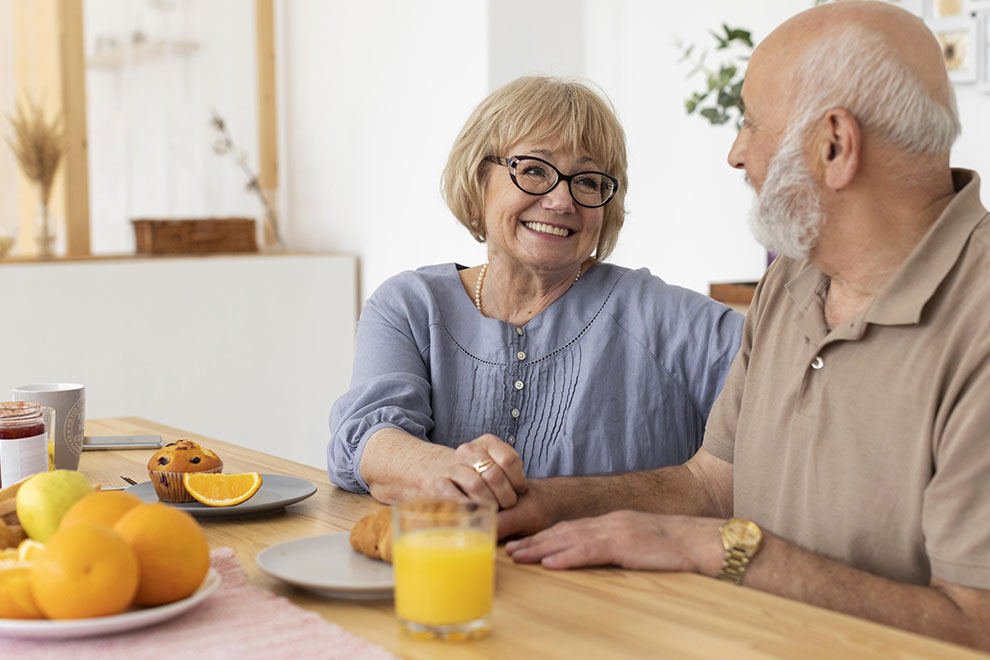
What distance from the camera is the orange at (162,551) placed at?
959 mm

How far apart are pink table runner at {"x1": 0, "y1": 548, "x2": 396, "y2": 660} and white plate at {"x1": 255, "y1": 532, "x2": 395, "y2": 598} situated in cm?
4

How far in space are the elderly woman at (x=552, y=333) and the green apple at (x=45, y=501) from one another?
0.69m

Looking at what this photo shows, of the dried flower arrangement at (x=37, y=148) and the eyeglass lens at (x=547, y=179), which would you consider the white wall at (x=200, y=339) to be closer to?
the dried flower arrangement at (x=37, y=148)

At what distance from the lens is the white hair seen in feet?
4.25

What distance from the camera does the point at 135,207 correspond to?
4441 millimetres

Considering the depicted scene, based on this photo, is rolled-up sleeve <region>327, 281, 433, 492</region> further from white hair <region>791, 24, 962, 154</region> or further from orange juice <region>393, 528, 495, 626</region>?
white hair <region>791, 24, 962, 154</region>

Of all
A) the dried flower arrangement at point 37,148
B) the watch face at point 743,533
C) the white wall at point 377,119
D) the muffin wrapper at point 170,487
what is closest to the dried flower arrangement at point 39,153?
the dried flower arrangement at point 37,148

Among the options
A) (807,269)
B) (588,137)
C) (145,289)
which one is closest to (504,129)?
(588,137)

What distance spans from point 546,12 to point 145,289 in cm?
176

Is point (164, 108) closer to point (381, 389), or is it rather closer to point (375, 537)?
point (381, 389)

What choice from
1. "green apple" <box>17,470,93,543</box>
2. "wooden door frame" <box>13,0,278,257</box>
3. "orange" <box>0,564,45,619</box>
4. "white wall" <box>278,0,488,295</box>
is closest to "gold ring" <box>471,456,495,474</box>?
"green apple" <box>17,470,93,543</box>

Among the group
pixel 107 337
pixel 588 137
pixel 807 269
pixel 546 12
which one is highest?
pixel 546 12

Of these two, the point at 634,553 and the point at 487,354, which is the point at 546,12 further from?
the point at 634,553

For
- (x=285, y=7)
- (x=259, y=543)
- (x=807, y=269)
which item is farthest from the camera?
(x=285, y=7)
